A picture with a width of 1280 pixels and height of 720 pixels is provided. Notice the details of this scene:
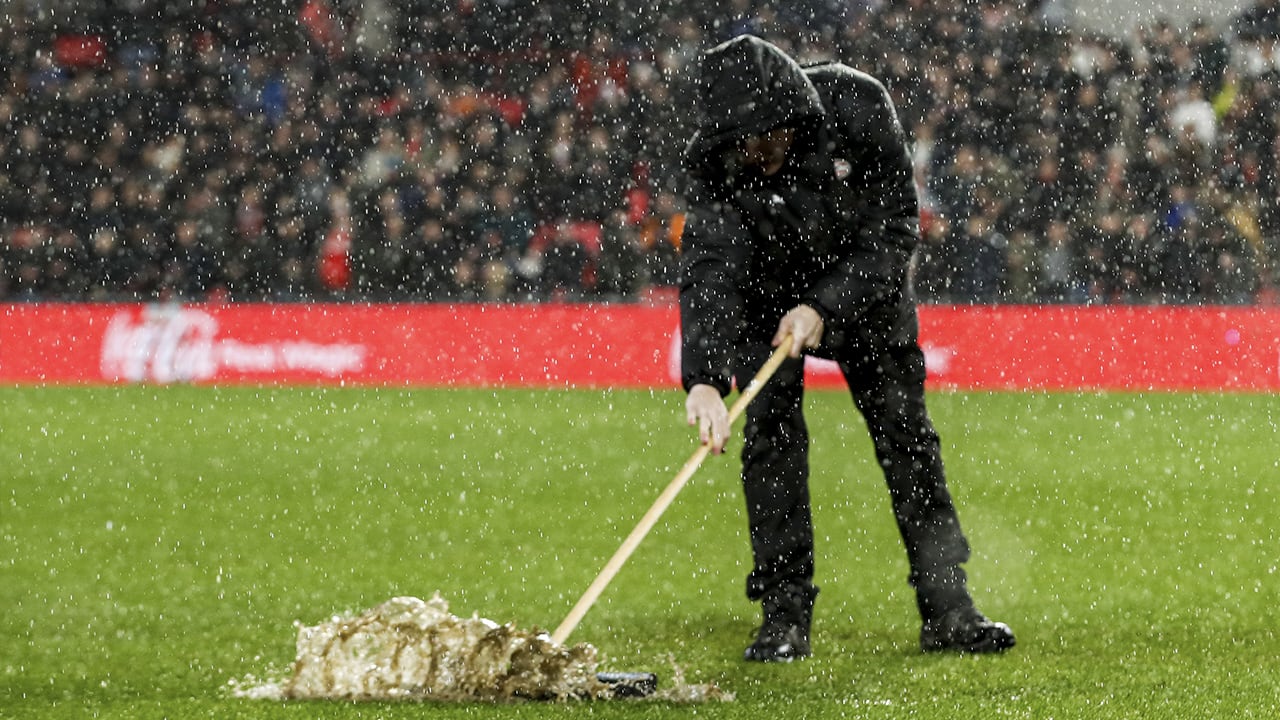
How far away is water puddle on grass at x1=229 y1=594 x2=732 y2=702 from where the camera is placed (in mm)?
4559

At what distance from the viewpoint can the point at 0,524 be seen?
8516mm

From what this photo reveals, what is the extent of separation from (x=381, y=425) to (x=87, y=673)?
7.68 meters

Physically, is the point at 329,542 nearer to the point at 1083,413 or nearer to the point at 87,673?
the point at 87,673

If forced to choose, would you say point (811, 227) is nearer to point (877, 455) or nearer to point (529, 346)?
point (877, 455)

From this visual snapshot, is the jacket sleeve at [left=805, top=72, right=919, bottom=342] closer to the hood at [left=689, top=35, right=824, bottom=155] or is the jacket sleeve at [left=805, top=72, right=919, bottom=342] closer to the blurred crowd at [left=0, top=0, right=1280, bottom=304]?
the hood at [left=689, top=35, right=824, bottom=155]

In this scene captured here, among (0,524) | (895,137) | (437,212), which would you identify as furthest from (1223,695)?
(437,212)

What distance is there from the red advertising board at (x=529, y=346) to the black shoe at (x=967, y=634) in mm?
9734

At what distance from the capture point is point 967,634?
535cm

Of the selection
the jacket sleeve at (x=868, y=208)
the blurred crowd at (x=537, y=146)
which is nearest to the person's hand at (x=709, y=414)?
the jacket sleeve at (x=868, y=208)

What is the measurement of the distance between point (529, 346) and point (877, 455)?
10.6 metres

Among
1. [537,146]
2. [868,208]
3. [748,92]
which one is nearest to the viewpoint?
[748,92]

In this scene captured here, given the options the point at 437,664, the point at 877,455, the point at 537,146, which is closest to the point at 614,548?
the point at 877,455

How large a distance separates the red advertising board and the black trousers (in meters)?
9.63

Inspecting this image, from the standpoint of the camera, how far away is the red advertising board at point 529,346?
48.9ft
